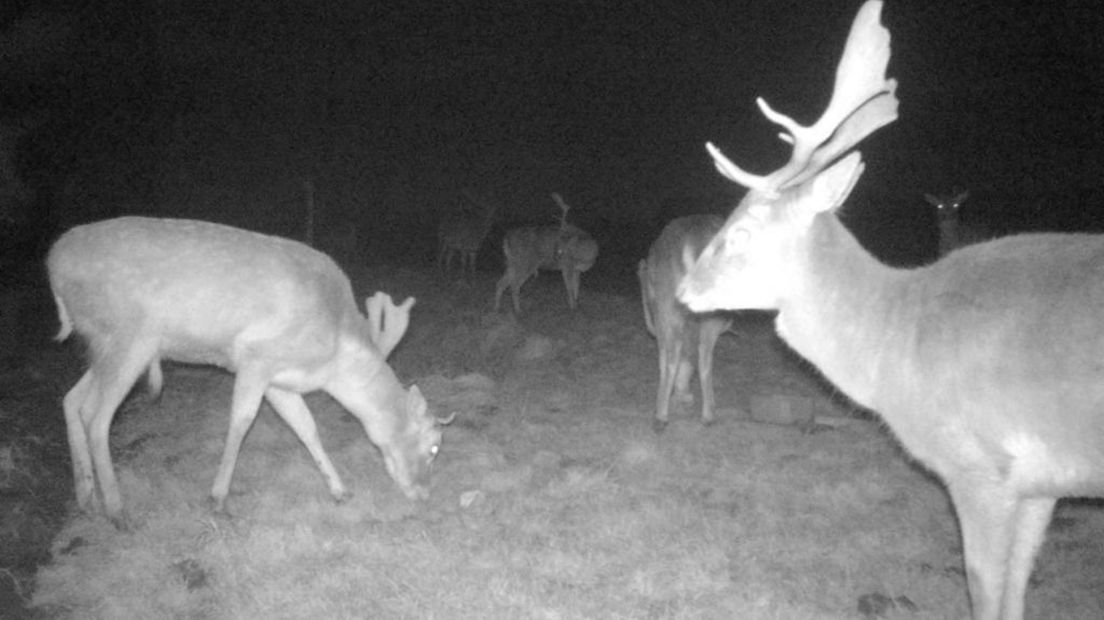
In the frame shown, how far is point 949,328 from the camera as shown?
404cm

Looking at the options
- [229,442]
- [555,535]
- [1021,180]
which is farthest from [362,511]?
[1021,180]

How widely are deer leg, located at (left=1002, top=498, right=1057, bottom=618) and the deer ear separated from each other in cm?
184

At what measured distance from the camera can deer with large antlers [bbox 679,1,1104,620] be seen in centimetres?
366

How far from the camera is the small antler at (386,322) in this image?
735 centimetres

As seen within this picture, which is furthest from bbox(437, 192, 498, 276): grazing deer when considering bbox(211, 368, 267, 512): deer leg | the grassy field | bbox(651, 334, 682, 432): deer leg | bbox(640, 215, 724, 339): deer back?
bbox(211, 368, 267, 512): deer leg

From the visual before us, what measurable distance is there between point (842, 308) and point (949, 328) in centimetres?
58

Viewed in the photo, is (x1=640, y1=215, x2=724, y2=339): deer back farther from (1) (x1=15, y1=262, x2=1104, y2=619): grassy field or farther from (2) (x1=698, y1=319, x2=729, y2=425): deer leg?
(1) (x1=15, y1=262, x2=1104, y2=619): grassy field

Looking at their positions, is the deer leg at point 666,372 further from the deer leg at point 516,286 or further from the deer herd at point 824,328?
the deer leg at point 516,286

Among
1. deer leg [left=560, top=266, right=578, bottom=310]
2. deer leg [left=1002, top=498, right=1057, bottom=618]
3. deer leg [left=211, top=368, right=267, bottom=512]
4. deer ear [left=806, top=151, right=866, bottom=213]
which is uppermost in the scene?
deer ear [left=806, top=151, right=866, bottom=213]

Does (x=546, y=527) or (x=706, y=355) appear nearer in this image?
(x=546, y=527)

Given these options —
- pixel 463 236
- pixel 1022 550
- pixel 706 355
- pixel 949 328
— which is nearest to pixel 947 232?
pixel 706 355

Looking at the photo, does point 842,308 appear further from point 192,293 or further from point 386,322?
point 192,293

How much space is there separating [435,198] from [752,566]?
110 feet

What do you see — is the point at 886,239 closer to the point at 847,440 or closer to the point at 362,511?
the point at 847,440
